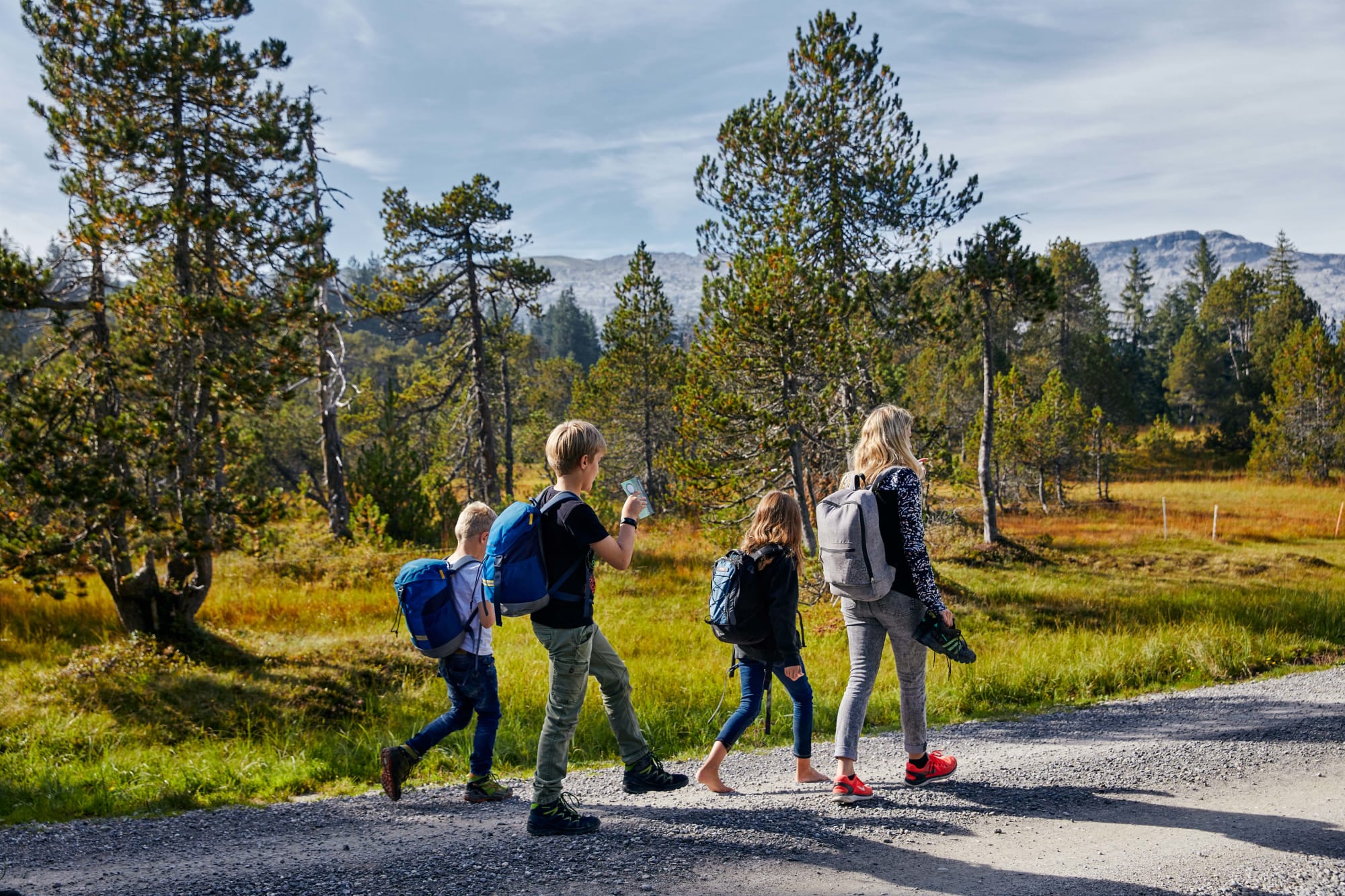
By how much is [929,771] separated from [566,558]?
2473mm

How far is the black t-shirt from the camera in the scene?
372 cm

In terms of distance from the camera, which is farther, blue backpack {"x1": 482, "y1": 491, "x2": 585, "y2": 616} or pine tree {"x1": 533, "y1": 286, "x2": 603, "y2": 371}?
pine tree {"x1": 533, "y1": 286, "x2": 603, "y2": 371}

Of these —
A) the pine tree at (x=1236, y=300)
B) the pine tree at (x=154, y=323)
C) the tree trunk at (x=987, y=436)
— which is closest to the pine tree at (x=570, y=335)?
the pine tree at (x=1236, y=300)

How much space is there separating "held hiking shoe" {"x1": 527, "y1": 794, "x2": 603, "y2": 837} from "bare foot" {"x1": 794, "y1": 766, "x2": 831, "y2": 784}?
1.33 m

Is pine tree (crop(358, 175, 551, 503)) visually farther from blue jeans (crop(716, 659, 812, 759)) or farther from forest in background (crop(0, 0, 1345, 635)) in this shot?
blue jeans (crop(716, 659, 812, 759))

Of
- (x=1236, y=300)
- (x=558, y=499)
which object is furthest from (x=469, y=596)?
(x=1236, y=300)

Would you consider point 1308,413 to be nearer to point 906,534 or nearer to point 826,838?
point 906,534

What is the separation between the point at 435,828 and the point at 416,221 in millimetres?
17302

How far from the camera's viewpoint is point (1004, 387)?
29266 mm

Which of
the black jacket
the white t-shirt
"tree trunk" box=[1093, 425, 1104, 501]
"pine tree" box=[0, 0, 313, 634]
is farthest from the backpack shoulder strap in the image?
"tree trunk" box=[1093, 425, 1104, 501]

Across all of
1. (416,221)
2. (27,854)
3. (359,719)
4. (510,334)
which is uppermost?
(416,221)

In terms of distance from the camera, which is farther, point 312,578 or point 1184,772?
point 312,578

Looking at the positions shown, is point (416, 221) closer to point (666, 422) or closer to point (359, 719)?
point (666, 422)

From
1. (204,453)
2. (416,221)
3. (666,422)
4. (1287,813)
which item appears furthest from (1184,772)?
(666,422)
